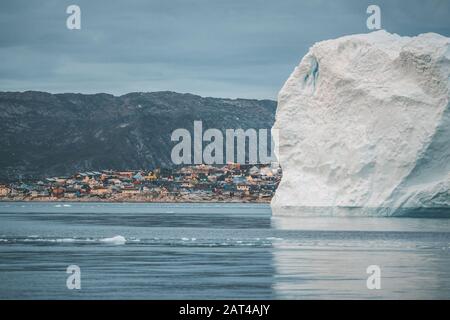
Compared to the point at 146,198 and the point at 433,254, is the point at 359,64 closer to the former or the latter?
the point at 433,254

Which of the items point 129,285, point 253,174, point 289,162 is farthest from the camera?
point 253,174

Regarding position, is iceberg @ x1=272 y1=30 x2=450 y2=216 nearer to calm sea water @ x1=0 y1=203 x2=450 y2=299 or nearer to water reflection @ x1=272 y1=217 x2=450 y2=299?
water reflection @ x1=272 y1=217 x2=450 y2=299

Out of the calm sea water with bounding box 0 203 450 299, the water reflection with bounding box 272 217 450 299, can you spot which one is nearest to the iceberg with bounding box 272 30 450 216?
the water reflection with bounding box 272 217 450 299

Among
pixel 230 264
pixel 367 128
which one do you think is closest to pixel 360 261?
pixel 230 264

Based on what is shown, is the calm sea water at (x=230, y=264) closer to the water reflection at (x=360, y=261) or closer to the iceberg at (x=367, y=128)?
the water reflection at (x=360, y=261)

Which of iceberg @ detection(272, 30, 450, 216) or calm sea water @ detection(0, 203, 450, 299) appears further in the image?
iceberg @ detection(272, 30, 450, 216)
